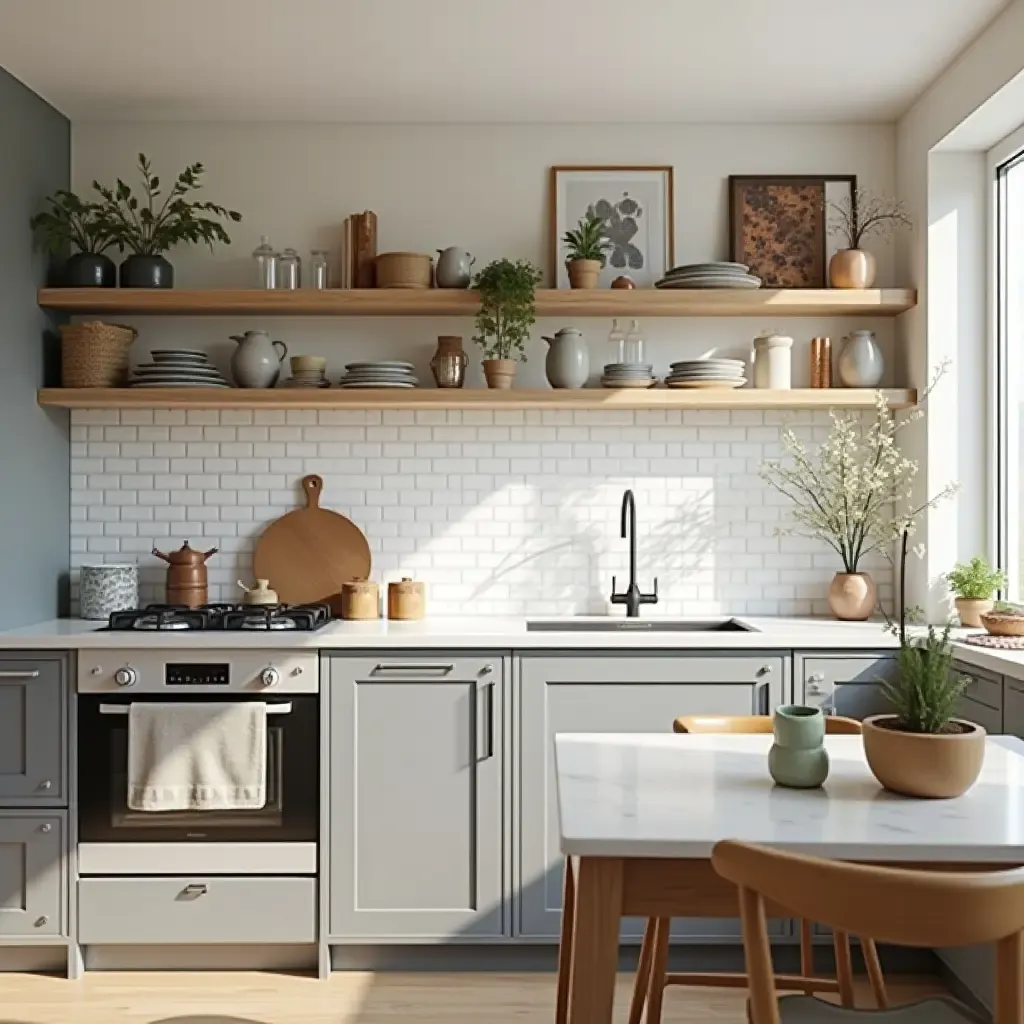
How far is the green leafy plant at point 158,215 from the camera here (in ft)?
14.2

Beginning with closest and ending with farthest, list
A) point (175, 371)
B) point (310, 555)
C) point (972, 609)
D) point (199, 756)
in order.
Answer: point (199, 756)
point (972, 609)
point (175, 371)
point (310, 555)

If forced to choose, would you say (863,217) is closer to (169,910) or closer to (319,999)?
(319,999)

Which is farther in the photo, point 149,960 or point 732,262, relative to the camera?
point 732,262

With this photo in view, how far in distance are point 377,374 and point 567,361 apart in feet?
2.22

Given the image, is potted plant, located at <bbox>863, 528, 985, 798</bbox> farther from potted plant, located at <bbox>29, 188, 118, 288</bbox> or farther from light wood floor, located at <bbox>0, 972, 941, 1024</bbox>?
potted plant, located at <bbox>29, 188, 118, 288</bbox>

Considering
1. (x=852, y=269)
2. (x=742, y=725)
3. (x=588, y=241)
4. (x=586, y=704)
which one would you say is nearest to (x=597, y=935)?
(x=742, y=725)

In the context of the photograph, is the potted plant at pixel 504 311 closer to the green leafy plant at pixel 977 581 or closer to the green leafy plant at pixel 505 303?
the green leafy plant at pixel 505 303

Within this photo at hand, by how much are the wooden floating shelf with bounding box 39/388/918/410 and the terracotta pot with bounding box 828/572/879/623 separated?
0.63 meters

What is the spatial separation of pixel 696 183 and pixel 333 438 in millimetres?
1680

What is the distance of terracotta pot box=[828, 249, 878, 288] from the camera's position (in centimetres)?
435

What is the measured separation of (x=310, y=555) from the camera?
4.51 meters

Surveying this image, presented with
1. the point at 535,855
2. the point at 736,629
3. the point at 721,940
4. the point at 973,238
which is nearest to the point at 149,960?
the point at 535,855

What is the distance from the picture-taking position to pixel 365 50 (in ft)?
12.7

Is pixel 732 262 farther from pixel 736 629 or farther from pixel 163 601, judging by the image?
pixel 163 601
